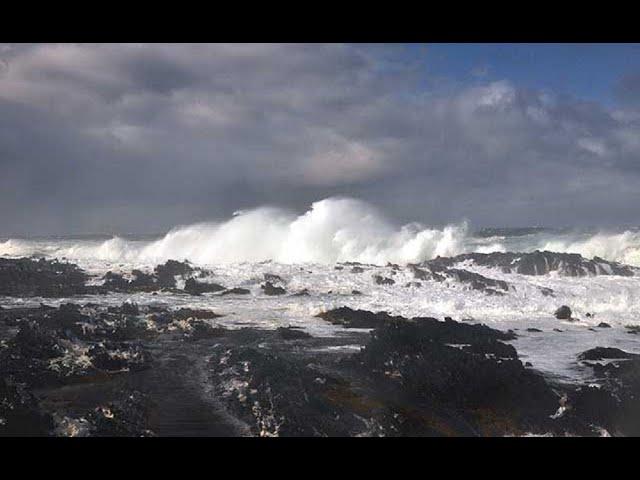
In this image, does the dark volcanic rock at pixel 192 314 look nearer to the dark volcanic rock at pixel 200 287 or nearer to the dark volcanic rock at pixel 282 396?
the dark volcanic rock at pixel 200 287

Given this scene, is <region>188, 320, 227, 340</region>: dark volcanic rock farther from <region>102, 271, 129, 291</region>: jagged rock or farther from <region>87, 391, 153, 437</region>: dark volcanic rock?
<region>102, 271, 129, 291</region>: jagged rock

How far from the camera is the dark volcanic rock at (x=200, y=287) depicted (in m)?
7.90

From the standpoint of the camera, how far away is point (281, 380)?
5262mm

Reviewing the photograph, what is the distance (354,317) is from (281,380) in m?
2.10

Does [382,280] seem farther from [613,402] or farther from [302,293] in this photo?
[613,402]

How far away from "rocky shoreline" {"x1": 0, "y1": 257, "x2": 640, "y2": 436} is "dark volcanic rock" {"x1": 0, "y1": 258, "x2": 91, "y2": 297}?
750 millimetres

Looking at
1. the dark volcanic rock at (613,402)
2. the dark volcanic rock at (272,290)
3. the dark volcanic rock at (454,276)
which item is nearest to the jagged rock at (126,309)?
the dark volcanic rock at (272,290)

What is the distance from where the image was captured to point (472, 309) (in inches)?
299

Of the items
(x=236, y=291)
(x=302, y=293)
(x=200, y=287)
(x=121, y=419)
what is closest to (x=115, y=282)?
(x=200, y=287)

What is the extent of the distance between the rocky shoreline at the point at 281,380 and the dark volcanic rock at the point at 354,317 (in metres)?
0.03

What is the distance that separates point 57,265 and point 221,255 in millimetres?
2772

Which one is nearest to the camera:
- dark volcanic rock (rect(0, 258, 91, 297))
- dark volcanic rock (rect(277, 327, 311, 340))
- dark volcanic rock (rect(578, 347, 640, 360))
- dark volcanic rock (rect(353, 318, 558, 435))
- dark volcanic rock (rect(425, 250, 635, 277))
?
dark volcanic rock (rect(353, 318, 558, 435))

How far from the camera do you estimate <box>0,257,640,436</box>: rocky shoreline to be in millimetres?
4715

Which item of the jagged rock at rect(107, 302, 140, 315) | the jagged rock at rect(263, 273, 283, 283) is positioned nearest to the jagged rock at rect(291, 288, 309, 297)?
the jagged rock at rect(263, 273, 283, 283)
